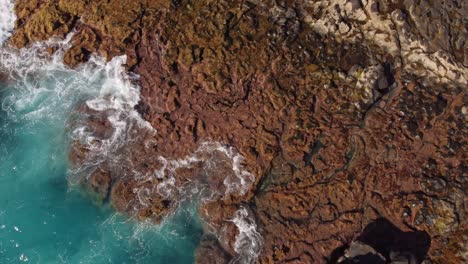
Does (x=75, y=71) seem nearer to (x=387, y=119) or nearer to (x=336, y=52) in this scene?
(x=336, y=52)

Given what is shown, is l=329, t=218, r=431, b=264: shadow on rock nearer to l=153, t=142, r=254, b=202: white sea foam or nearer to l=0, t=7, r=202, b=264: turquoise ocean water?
l=153, t=142, r=254, b=202: white sea foam

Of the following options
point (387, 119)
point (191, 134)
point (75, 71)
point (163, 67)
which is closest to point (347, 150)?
point (387, 119)

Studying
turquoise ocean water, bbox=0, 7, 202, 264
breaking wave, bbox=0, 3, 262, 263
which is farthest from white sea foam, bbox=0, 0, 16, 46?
turquoise ocean water, bbox=0, 7, 202, 264

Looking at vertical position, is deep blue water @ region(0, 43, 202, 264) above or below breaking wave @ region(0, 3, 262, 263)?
below

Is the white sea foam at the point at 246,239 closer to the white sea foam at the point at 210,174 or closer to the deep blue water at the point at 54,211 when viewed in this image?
the white sea foam at the point at 210,174

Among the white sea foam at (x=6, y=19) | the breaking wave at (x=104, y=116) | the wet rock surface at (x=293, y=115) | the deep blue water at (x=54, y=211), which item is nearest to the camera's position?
the deep blue water at (x=54, y=211)

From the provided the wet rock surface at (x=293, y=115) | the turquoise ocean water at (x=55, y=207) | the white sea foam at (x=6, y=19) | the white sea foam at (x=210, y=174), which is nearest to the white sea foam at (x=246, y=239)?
the wet rock surface at (x=293, y=115)
